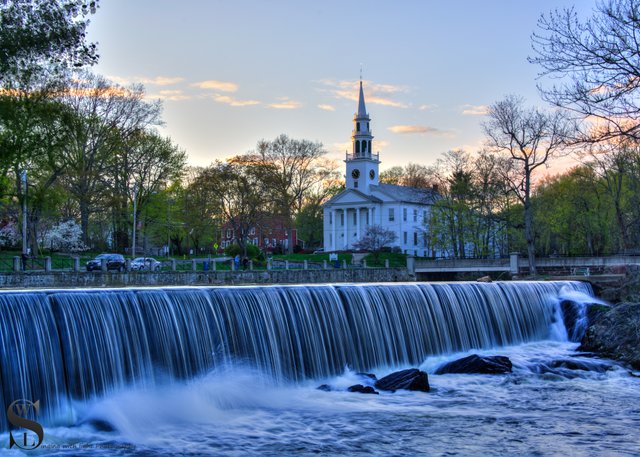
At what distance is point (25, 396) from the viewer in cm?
1364

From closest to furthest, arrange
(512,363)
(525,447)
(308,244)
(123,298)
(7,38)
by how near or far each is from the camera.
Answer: (525,447)
(123,298)
(512,363)
(7,38)
(308,244)

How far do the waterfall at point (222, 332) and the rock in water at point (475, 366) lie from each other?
4.72ft

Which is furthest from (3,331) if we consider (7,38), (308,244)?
(308,244)

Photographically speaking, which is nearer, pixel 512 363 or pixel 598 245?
pixel 512 363

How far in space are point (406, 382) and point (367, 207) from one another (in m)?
77.8

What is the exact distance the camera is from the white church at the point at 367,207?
9381 cm

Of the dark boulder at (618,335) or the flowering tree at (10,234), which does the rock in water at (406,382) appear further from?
the flowering tree at (10,234)

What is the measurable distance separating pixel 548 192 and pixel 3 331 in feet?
245

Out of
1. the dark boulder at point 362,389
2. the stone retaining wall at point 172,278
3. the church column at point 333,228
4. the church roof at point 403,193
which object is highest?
the church roof at point 403,193

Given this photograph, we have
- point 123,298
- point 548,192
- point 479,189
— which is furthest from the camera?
point 548,192

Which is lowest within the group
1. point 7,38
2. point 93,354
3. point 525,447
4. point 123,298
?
point 525,447

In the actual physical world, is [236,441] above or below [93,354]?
below

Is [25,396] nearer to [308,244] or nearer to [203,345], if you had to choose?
[203,345]

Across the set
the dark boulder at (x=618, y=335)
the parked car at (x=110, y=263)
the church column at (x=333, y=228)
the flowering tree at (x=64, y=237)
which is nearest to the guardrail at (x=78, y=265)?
the parked car at (x=110, y=263)
